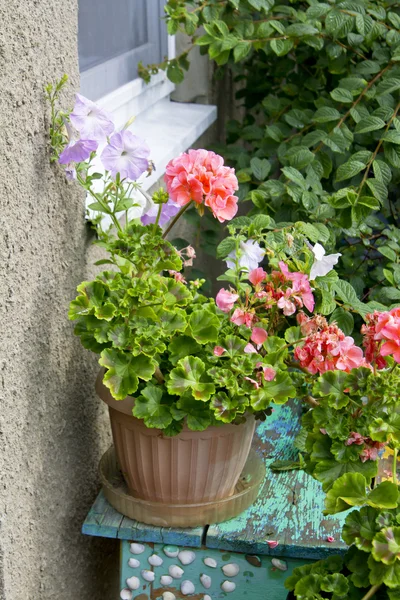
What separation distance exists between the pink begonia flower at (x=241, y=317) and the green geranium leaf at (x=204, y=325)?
0.09ft

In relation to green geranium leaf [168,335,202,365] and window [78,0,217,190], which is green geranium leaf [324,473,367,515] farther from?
window [78,0,217,190]

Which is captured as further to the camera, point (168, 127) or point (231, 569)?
point (168, 127)

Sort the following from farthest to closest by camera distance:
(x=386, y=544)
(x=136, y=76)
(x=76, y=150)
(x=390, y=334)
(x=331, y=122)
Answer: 1. (x=136, y=76)
2. (x=331, y=122)
3. (x=76, y=150)
4. (x=390, y=334)
5. (x=386, y=544)

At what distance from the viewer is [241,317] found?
1.27 m

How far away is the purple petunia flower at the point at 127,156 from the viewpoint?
1.29 m

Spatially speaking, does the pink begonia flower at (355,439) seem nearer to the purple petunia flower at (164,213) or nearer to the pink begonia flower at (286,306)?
the pink begonia flower at (286,306)

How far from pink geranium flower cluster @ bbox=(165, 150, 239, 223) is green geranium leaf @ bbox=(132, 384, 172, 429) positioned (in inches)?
11.8

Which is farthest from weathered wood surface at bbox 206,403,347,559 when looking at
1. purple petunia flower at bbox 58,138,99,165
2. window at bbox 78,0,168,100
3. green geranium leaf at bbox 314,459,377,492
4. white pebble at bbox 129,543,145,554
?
window at bbox 78,0,168,100

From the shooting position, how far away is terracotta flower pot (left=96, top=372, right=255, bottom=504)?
4.27 feet

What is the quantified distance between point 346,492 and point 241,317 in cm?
32

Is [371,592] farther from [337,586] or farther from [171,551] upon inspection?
[171,551]

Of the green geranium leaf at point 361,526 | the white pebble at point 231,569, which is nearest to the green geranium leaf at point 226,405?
the green geranium leaf at point 361,526

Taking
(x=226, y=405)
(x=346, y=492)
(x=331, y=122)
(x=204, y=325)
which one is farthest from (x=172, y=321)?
(x=331, y=122)

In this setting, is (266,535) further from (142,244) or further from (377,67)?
(377,67)
